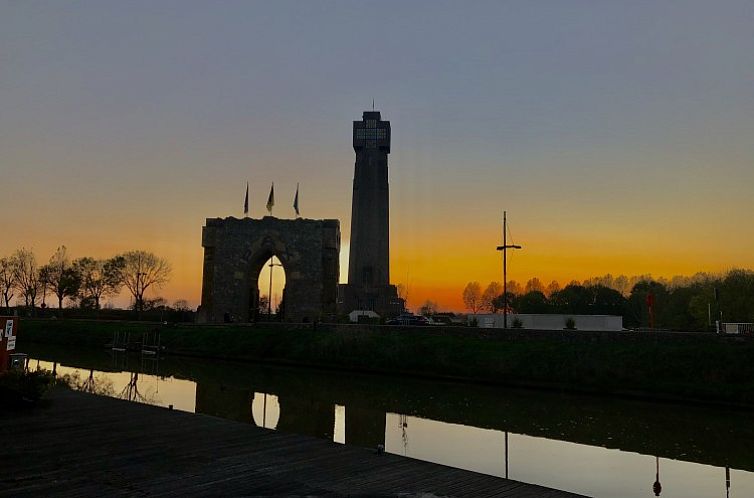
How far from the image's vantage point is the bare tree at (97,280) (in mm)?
75812

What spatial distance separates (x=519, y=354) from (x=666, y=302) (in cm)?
5316

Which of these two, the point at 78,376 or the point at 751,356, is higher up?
the point at 751,356

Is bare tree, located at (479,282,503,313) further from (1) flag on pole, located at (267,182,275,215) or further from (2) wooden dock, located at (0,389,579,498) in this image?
(2) wooden dock, located at (0,389,579,498)

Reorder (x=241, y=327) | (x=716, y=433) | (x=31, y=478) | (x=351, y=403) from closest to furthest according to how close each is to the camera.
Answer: (x=31, y=478) < (x=716, y=433) < (x=351, y=403) < (x=241, y=327)

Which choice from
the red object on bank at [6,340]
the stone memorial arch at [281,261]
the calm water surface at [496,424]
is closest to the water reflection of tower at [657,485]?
the calm water surface at [496,424]

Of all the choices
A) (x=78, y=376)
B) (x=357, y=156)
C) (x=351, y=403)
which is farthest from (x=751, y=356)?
(x=357, y=156)

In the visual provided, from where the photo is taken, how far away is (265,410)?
64.7ft

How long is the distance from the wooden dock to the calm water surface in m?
3.82

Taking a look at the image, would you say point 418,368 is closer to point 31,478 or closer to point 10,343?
point 10,343

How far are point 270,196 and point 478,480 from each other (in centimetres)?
5258

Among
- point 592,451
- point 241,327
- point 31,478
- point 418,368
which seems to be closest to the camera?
point 31,478

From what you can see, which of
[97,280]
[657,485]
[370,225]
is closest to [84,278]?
[97,280]

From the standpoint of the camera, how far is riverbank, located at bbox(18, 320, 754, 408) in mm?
24953

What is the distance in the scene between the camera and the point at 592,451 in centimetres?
1480
